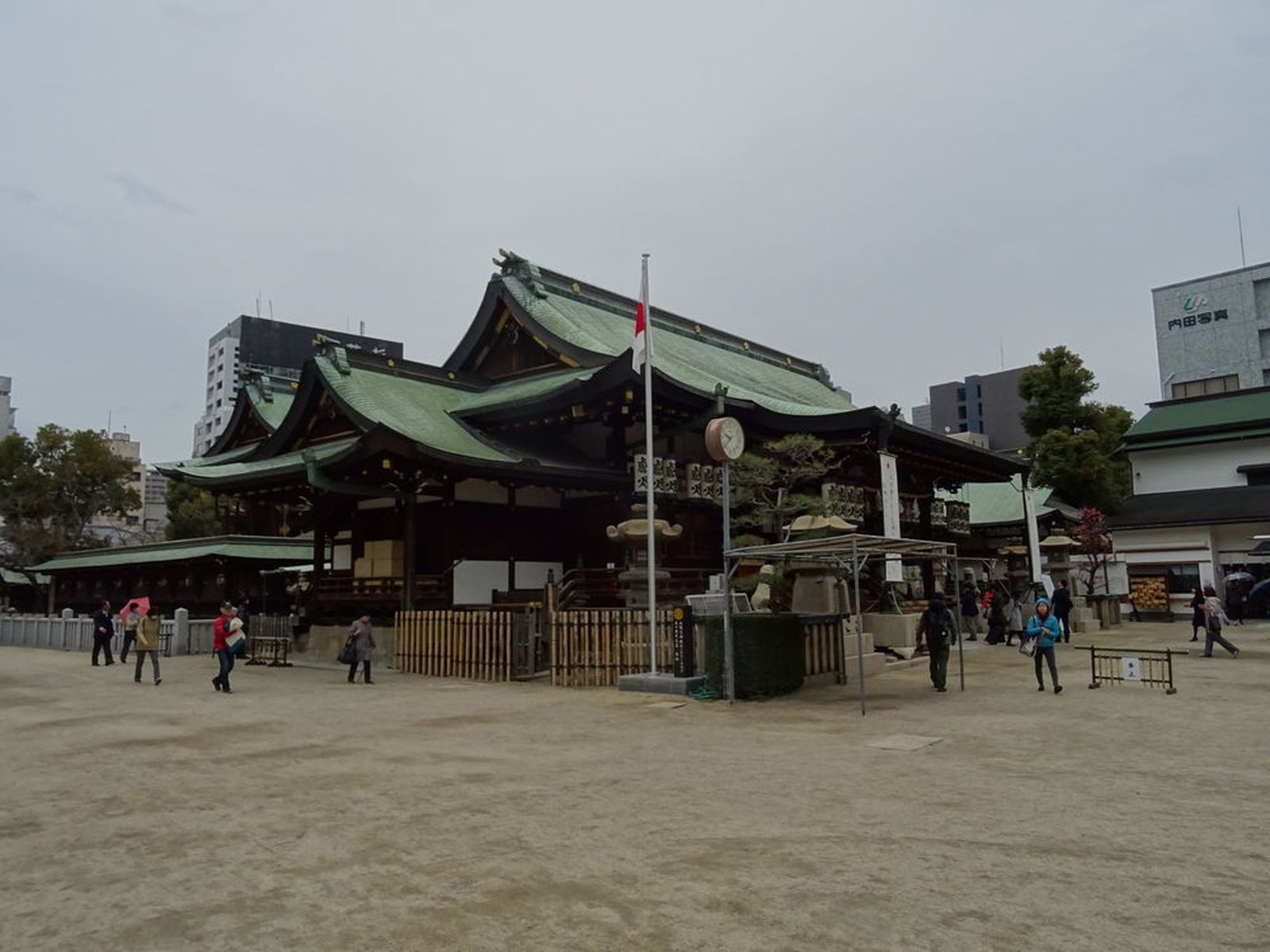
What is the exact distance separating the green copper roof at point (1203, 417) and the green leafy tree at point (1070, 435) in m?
1.66

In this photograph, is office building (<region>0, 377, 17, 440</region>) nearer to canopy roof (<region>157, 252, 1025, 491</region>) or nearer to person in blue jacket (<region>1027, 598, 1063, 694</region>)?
canopy roof (<region>157, 252, 1025, 491</region>)

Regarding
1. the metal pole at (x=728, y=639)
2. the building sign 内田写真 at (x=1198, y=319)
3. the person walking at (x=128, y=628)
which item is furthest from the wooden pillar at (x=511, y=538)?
the building sign 内田写真 at (x=1198, y=319)

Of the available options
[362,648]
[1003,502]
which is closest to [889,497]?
[362,648]

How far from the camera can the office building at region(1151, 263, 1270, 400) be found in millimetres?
53031

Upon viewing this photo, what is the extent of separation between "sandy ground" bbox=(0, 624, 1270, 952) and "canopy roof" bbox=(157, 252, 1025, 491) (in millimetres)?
8917

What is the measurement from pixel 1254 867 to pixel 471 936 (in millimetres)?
4873

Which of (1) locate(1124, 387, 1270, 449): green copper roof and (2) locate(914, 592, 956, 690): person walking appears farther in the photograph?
(1) locate(1124, 387, 1270, 449): green copper roof

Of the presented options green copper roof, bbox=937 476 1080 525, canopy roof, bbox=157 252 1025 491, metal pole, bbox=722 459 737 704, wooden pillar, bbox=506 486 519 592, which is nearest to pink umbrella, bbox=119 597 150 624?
canopy roof, bbox=157 252 1025 491

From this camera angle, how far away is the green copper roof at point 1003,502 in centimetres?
3825

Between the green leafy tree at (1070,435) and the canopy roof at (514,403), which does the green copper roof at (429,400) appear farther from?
the green leafy tree at (1070,435)

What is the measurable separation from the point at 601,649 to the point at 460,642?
3621mm

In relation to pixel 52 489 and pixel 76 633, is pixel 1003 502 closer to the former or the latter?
pixel 76 633

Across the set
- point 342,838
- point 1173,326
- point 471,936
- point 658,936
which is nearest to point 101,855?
point 342,838

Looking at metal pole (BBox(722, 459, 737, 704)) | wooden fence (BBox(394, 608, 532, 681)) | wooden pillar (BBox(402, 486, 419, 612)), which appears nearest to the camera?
metal pole (BBox(722, 459, 737, 704))
